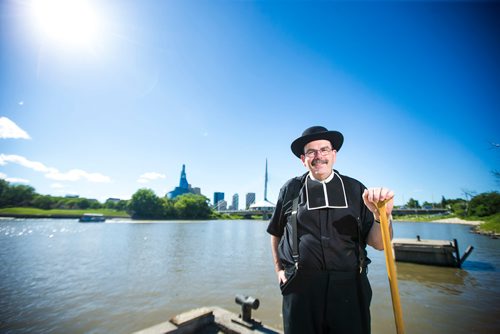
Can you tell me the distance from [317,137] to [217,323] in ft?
15.9

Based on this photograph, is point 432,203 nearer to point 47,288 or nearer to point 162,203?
point 162,203

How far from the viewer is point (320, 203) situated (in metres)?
2.45

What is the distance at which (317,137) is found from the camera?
2689 millimetres

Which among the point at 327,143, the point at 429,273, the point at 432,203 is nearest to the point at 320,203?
the point at 327,143

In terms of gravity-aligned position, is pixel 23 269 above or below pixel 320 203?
below

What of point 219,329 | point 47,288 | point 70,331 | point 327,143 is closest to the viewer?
point 327,143

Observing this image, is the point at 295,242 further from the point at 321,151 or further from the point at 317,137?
the point at 317,137

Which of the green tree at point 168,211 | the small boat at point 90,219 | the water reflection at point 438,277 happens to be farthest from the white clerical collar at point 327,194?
the green tree at point 168,211

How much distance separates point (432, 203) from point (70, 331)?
198880 mm

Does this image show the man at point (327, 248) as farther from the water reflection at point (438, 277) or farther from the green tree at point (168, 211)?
the green tree at point (168, 211)

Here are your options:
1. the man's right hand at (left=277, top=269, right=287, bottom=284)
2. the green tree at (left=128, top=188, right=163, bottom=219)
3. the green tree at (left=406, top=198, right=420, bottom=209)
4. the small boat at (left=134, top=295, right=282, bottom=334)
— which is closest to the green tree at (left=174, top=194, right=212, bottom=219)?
the green tree at (left=128, top=188, right=163, bottom=219)

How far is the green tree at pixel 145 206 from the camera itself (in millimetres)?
93375

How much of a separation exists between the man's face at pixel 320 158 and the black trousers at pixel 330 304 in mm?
1050

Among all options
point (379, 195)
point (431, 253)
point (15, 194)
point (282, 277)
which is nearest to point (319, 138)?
point (379, 195)
